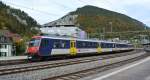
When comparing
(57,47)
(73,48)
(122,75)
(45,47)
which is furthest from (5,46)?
(122,75)

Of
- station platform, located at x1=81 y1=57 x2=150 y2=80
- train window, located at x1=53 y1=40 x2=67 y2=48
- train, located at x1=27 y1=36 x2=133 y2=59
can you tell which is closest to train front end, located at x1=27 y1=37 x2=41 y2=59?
train, located at x1=27 y1=36 x2=133 y2=59

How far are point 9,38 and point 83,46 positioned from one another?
172 ft

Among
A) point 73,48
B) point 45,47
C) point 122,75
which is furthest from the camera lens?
point 73,48

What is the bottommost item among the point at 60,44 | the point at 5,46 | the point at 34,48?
the point at 5,46

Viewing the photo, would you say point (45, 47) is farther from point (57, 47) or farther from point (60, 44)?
point (60, 44)

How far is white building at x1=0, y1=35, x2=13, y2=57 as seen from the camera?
80088 millimetres

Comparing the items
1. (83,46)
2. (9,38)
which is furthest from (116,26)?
(83,46)

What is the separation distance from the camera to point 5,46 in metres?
84.4

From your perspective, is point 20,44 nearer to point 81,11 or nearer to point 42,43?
point 42,43

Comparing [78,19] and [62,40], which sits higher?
[78,19]

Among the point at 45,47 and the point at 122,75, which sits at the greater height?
the point at 45,47

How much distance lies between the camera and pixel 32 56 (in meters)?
34.8

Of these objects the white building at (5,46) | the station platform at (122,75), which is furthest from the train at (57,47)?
the white building at (5,46)

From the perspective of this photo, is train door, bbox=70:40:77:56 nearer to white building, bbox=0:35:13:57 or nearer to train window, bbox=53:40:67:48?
train window, bbox=53:40:67:48
